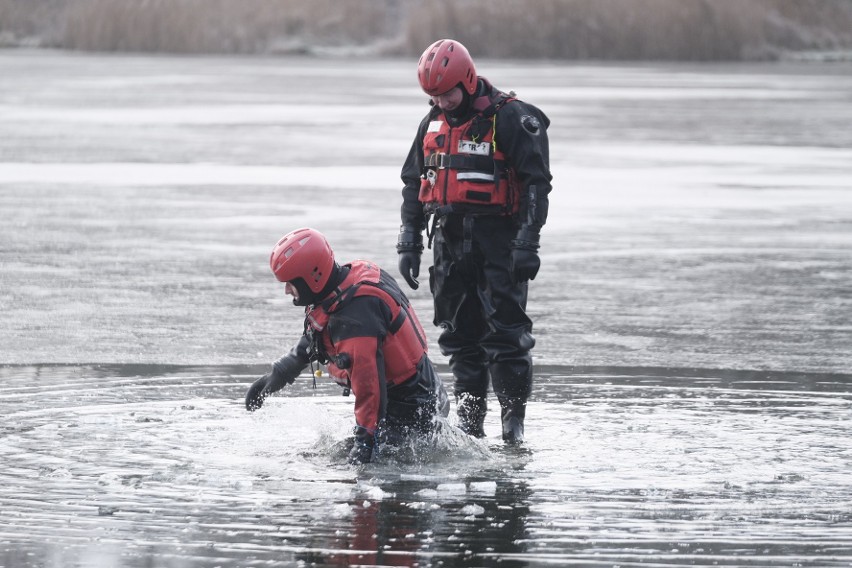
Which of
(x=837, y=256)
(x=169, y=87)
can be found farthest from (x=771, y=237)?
(x=169, y=87)

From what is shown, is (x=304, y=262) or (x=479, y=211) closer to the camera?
(x=304, y=262)

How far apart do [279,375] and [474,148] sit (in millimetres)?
1283

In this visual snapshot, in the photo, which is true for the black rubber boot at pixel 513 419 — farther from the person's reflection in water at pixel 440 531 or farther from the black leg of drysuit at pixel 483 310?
the person's reflection in water at pixel 440 531

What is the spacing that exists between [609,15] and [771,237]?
38811 mm

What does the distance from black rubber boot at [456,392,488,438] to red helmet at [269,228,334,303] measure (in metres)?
1.22

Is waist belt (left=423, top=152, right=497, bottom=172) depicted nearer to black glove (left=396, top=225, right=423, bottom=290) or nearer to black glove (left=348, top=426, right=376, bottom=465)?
black glove (left=396, top=225, right=423, bottom=290)

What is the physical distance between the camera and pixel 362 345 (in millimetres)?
5875

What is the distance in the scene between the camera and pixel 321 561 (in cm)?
481

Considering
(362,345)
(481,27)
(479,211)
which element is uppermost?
(481,27)

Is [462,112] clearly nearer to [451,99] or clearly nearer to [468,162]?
[451,99]

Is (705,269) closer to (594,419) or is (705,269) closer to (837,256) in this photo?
(837,256)

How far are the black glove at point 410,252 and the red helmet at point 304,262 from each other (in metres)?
0.96

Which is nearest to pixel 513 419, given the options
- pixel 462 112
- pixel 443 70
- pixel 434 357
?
pixel 462 112

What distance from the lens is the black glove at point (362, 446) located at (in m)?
5.91
